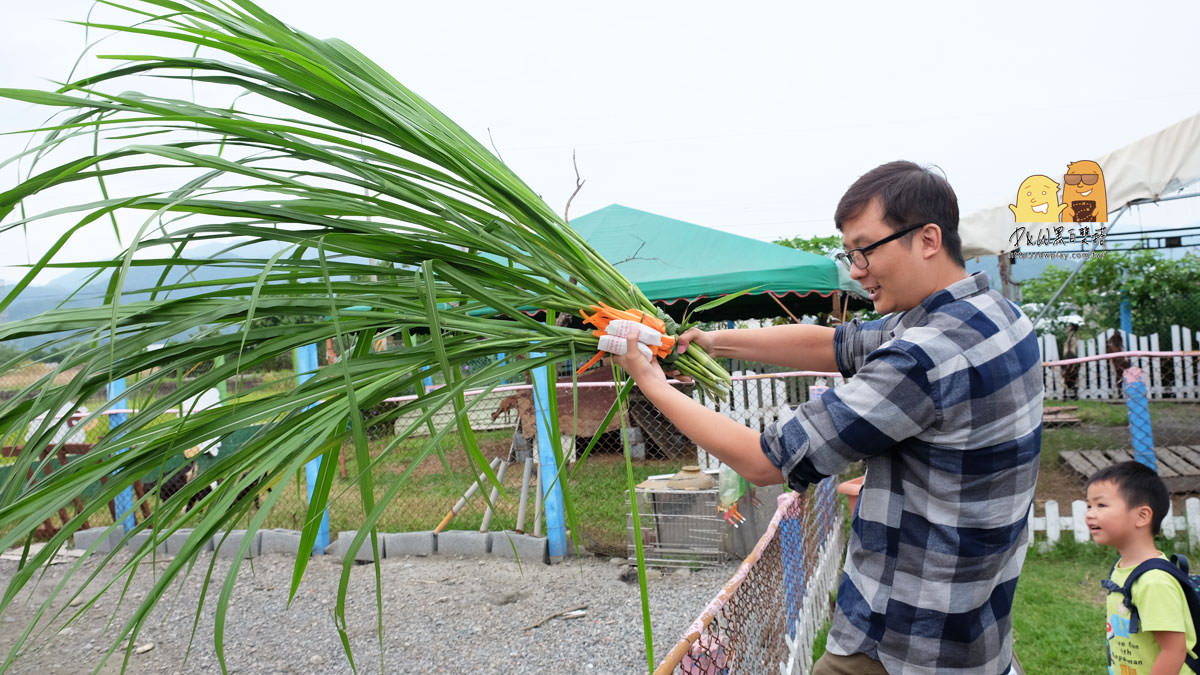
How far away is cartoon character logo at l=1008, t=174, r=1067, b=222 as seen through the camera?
5.88 meters

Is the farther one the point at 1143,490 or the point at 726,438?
the point at 1143,490

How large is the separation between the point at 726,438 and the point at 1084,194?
18.7 ft

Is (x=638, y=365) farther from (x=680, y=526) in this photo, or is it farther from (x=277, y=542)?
(x=277, y=542)

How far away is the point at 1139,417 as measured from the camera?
16.2ft

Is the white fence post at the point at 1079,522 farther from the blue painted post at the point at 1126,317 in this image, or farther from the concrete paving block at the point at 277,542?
the blue painted post at the point at 1126,317

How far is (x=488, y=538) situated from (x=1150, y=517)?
4.47m

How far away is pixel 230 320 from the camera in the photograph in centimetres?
146

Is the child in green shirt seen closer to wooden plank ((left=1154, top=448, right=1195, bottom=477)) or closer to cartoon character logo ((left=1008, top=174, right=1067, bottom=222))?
cartoon character logo ((left=1008, top=174, right=1067, bottom=222))

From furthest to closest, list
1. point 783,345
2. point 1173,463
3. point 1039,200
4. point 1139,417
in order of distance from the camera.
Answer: point 1173,463
point 1039,200
point 1139,417
point 783,345

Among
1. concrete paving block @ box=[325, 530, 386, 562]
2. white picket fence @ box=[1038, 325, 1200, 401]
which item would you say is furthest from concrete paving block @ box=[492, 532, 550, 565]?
white picket fence @ box=[1038, 325, 1200, 401]

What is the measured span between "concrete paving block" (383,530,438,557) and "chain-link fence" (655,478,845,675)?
3.16 m

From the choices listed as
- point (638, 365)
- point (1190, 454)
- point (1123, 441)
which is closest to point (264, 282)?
point (638, 365)

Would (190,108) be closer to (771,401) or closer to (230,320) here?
(230,320)

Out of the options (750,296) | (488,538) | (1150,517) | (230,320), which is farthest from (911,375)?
(750,296)
